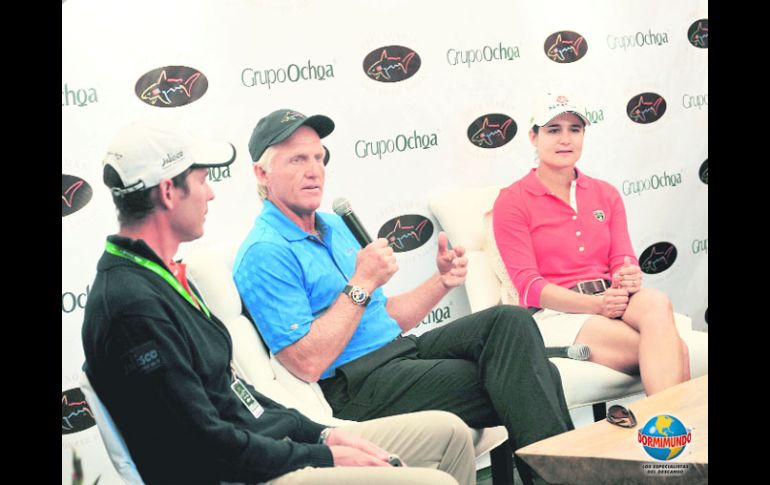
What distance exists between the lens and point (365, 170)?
3143 millimetres

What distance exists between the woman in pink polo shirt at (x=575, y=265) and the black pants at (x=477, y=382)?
366 mm

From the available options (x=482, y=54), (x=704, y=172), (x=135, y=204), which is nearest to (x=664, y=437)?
(x=704, y=172)

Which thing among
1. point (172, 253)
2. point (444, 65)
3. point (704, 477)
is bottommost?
point (704, 477)

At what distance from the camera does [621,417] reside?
292 centimetres

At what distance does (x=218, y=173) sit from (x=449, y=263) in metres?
0.85

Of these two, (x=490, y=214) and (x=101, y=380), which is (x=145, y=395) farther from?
(x=490, y=214)

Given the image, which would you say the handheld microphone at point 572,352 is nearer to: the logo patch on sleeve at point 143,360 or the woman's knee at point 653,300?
the woman's knee at point 653,300

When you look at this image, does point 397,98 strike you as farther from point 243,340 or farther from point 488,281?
point 243,340

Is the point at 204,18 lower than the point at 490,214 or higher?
higher

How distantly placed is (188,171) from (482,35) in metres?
1.25

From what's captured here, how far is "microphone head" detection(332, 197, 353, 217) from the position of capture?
3.04 metres

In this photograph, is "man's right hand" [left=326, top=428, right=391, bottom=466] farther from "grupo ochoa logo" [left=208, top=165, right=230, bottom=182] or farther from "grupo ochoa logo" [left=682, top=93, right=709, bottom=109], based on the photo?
"grupo ochoa logo" [left=682, top=93, right=709, bottom=109]

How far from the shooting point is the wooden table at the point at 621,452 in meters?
2.66
